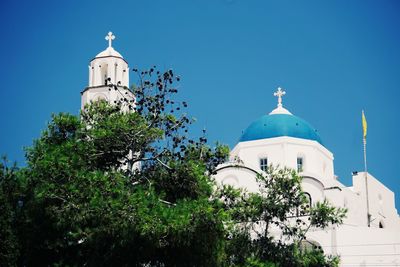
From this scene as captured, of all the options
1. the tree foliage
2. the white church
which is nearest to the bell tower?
the white church

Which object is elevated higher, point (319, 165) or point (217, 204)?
point (319, 165)

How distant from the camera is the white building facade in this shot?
1280 inches

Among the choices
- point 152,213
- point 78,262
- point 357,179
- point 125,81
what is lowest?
point 78,262

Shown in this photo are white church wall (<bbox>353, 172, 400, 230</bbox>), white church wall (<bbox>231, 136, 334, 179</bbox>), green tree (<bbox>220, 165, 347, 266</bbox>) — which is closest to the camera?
green tree (<bbox>220, 165, 347, 266</bbox>)

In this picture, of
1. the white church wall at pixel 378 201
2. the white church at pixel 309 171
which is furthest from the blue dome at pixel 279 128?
the white church wall at pixel 378 201

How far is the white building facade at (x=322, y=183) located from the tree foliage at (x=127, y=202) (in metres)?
8.53

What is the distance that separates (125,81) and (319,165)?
12199mm

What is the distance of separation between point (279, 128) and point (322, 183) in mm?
4525

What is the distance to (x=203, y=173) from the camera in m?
21.9

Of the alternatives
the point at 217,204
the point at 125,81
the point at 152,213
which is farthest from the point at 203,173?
the point at 125,81

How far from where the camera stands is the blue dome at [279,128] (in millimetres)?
38469

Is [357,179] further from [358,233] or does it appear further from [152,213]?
[152,213]

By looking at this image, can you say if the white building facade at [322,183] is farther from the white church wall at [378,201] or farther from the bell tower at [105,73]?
the bell tower at [105,73]

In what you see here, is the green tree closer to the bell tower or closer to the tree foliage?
the tree foliage
